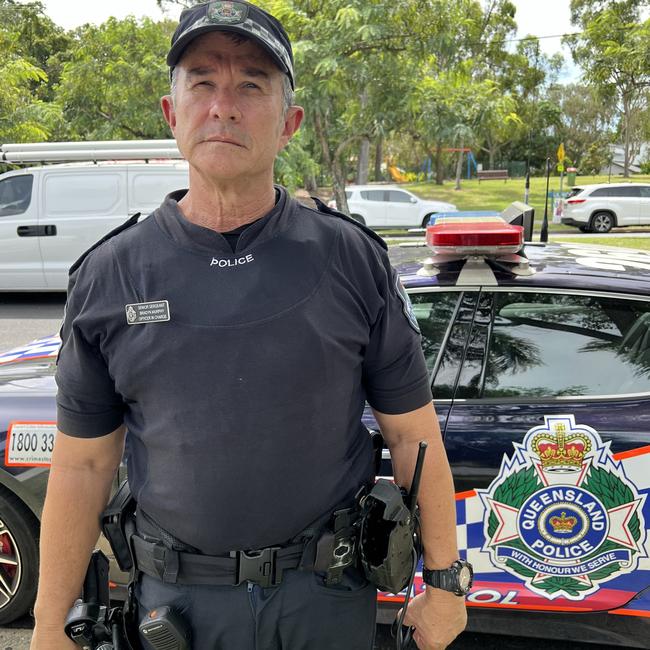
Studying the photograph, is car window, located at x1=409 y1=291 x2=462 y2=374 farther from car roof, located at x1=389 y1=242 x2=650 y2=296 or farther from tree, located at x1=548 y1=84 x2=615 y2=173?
tree, located at x1=548 y1=84 x2=615 y2=173

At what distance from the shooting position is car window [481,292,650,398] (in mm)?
2314

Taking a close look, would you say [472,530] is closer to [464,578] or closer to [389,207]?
[464,578]

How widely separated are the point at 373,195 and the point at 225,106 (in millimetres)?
18689

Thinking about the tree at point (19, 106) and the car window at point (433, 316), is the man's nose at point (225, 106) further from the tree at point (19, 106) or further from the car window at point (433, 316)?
the tree at point (19, 106)

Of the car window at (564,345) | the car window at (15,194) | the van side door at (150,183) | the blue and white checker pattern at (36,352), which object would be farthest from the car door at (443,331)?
the car window at (15,194)

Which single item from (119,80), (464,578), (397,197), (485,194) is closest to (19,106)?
(119,80)

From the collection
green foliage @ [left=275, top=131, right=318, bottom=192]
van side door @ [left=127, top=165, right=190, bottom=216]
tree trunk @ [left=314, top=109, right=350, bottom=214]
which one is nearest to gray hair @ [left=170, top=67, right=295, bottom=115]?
van side door @ [left=127, top=165, right=190, bottom=216]

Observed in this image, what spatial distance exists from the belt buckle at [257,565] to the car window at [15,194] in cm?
869

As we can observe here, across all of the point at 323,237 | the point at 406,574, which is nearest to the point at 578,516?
the point at 406,574

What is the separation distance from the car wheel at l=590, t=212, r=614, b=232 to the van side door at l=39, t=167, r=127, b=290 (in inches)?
603

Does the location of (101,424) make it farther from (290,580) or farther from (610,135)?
(610,135)

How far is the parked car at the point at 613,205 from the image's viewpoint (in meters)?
19.8

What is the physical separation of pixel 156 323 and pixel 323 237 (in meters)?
0.37

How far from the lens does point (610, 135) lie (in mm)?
47219
